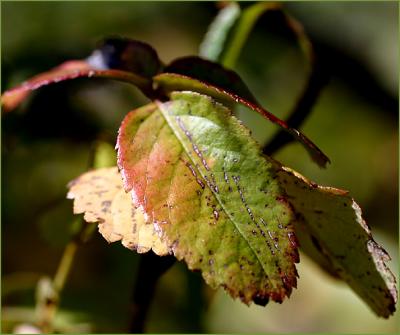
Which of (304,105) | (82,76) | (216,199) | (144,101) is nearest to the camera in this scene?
(216,199)

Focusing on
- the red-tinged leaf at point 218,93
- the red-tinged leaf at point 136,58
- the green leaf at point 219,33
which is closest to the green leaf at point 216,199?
the red-tinged leaf at point 218,93

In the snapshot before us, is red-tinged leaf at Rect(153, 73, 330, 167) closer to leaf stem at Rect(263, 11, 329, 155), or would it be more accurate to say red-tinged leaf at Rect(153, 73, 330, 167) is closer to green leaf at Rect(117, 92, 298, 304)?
green leaf at Rect(117, 92, 298, 304)

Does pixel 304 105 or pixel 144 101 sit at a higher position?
pixel 304 105

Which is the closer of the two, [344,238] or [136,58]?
[344,238]

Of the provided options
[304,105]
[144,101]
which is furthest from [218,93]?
[144,101]

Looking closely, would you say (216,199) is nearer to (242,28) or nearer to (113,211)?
(113,211)

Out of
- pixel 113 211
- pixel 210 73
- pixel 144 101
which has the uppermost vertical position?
pixel 210 73

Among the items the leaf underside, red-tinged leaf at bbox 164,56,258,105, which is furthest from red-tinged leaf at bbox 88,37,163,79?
the leaf underside

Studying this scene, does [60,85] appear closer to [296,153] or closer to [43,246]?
[43,246]
